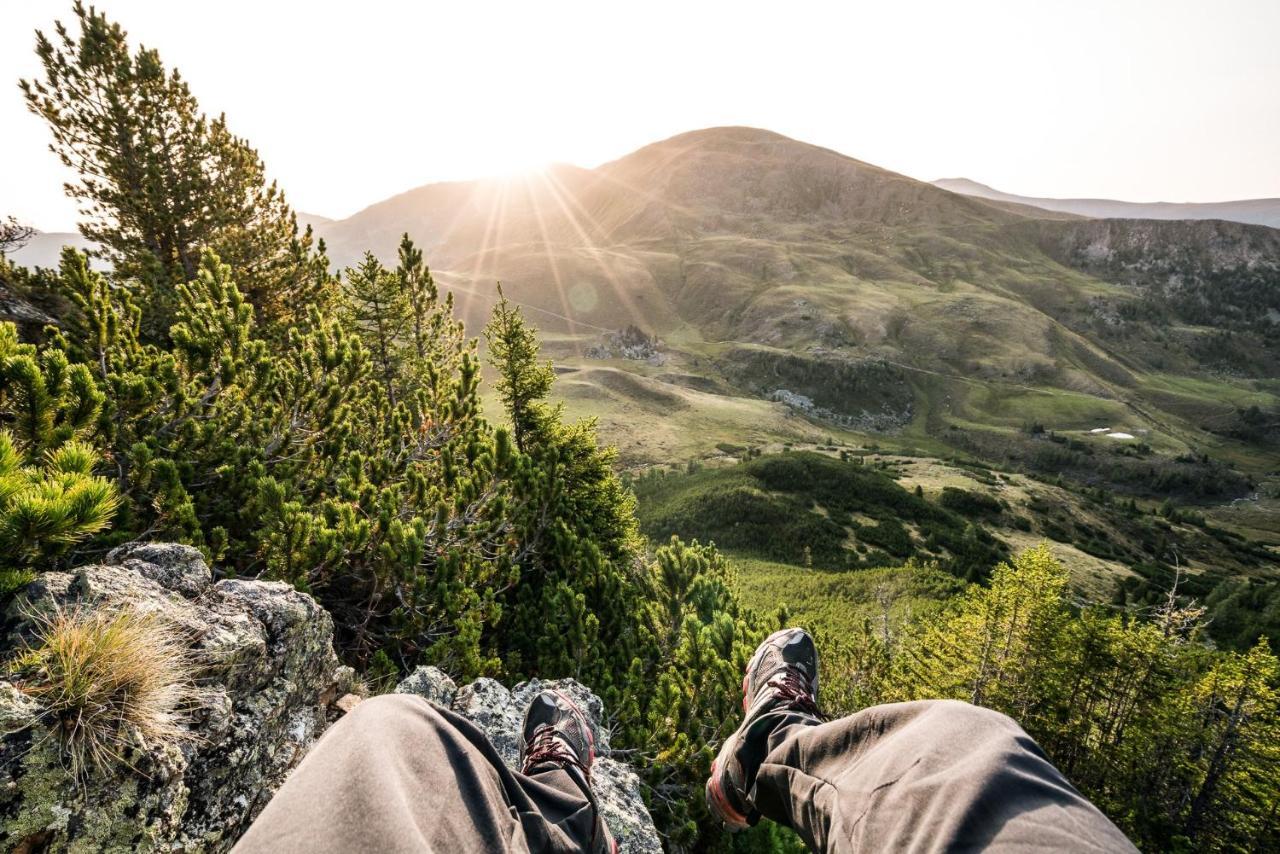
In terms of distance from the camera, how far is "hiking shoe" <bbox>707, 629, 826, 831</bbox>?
4.19 meters

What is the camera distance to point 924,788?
225 centimetres

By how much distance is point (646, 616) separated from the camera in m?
10.1

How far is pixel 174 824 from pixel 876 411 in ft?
442

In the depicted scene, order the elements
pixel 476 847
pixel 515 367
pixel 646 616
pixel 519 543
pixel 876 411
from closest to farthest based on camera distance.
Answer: pixel 476 847 → pixel 519 543 → pixel 646 616 → pixel 515 367 → pixel 876 411

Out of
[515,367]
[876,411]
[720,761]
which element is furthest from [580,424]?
[876,411]

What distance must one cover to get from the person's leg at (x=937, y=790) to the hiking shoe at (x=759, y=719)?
897 mm

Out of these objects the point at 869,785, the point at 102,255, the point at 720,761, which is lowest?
the point at 720,761

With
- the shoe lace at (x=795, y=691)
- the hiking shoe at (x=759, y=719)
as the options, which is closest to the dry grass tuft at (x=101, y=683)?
the hiking shoe at (x=759, y=719)

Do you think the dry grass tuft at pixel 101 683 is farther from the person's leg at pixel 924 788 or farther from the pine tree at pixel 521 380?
the pine tree at pixel 521 380

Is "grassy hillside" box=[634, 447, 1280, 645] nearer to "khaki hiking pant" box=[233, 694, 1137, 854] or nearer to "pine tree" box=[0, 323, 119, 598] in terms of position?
"khaki hiking pant" box=[233, 694, 1137, 854]

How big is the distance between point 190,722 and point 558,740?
7.64 ft

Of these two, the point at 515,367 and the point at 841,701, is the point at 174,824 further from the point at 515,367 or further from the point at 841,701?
the point at 841,701

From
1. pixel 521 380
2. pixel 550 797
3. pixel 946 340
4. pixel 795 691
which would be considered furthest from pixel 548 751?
pixel 946 340

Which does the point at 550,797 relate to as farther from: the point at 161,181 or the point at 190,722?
the point at 161,181
